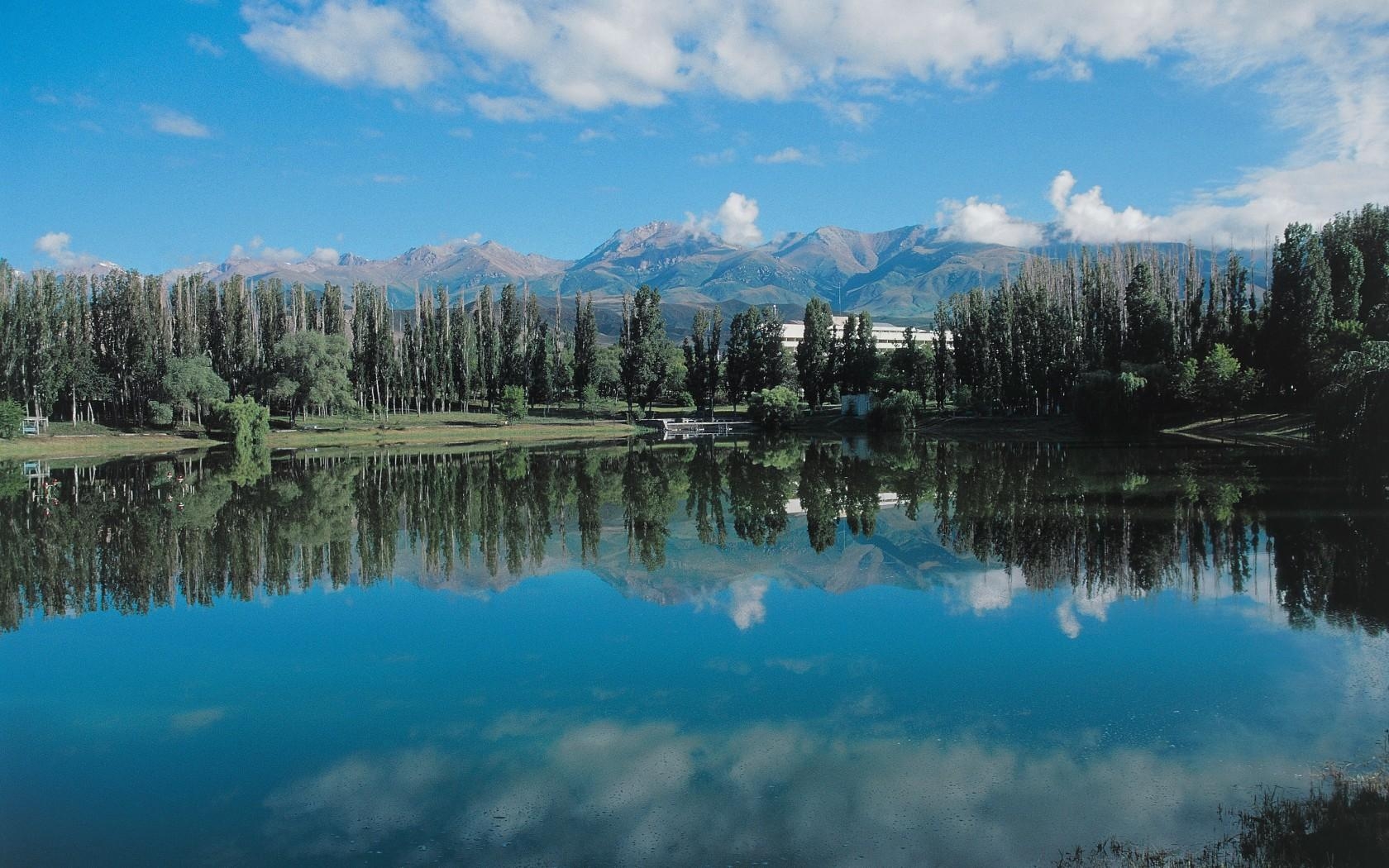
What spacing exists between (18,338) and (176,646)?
60581 millimetres

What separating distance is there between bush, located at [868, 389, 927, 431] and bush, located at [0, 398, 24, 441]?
56621 millimetres

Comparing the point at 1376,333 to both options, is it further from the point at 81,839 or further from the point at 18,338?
the point at 18,338

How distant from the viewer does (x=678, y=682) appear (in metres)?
11.6

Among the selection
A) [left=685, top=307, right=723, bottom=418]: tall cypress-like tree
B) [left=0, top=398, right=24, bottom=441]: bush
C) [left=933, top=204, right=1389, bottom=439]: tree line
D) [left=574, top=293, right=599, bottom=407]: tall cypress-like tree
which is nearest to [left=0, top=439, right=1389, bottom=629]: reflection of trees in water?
[left=933, top=204, right=1389, bottom=439]: tree line

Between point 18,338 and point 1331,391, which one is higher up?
point 18,338

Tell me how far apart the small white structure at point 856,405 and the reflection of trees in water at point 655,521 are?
30776 millimetres

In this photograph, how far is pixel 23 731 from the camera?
10.4 metres

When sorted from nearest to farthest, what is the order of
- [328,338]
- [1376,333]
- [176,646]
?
1. [176,646]
2. [1376,333]
3. [328,338]

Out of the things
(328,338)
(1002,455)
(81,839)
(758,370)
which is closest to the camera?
(81,839)

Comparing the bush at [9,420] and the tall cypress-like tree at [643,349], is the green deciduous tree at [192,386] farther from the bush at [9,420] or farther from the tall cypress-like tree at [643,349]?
the tall cypress-like tree at [643,349]

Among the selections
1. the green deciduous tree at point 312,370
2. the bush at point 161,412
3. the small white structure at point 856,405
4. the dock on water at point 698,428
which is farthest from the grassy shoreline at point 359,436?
the small white structure at point 856,405

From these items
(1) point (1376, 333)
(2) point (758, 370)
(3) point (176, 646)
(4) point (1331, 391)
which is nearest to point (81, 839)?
(3) point (176, 646)

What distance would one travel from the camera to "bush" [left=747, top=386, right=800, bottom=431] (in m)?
71.4

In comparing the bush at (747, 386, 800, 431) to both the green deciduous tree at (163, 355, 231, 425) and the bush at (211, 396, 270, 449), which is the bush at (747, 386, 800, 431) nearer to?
the bush at (211, 396, 270, 449)
